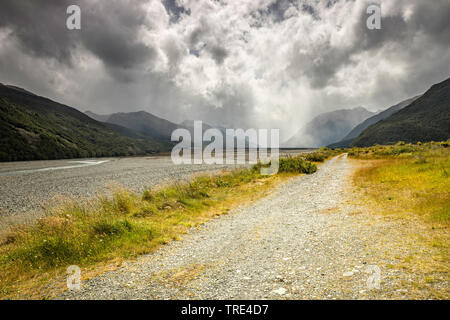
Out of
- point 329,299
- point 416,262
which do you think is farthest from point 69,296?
point 416,262

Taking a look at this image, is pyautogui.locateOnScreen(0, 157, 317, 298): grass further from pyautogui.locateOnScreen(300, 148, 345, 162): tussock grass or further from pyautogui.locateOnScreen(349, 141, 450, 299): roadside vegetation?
pyautogui.locateOnScreen(300, 148, 345, 162): tussock grass

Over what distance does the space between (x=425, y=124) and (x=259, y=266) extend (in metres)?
176

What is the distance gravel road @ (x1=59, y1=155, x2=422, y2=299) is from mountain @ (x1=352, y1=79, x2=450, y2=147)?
145 m

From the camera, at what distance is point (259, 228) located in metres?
8.68

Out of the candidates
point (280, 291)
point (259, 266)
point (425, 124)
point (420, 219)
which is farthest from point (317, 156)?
point (425, 124)

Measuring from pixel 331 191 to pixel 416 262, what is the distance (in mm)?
10270

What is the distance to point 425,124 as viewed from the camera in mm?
128500

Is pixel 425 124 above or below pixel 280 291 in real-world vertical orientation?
above

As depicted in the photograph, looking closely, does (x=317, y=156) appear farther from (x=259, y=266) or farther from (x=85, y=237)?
(x=85, y=237)
